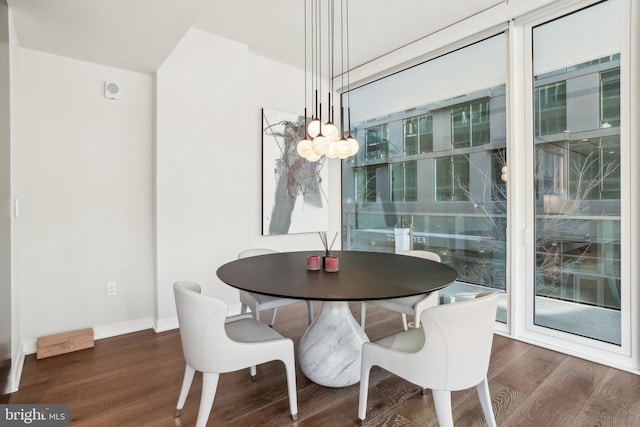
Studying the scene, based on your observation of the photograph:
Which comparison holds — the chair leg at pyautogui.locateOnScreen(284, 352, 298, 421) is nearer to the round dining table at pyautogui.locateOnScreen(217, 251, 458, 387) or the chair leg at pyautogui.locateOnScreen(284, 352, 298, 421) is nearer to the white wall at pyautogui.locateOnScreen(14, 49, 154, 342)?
the round dining table at pyautogui.locateOnScreen(217, 251, 458, 387)

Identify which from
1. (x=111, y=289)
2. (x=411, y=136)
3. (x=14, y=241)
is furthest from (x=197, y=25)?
(x=111, y=289)

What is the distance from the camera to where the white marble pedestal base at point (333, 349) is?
6.85 ft

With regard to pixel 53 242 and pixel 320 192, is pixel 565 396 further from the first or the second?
pixel 53 242

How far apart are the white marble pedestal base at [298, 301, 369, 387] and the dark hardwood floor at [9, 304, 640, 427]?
8 cm

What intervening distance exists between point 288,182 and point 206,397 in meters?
2.76

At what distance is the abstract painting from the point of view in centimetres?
386

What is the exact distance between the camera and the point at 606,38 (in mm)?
2459

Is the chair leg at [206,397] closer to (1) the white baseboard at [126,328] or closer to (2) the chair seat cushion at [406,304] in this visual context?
(2) the chair seat cushion at [406,304]

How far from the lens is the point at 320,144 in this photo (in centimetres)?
222

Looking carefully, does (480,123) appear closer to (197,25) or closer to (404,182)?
(404,182)

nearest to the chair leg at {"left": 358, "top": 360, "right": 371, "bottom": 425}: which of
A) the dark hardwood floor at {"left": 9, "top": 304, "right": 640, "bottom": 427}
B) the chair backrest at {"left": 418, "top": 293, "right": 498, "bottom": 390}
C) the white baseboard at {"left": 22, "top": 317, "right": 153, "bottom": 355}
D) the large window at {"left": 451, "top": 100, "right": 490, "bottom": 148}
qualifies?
the dark hardwood floor at {"left": 9, "top": 304, "right": 640, "bottom": 427}

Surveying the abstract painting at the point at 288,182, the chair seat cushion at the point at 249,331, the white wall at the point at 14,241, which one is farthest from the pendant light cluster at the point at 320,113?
the white wall at the point at 14,241

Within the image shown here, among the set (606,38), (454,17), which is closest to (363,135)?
(454,17)

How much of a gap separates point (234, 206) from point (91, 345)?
1.72 m
